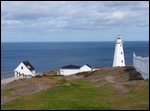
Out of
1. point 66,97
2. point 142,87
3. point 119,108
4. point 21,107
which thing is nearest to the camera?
point 119,108

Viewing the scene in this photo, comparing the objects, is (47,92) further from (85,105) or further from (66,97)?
(85,105)

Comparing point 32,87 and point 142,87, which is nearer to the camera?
point 142,87

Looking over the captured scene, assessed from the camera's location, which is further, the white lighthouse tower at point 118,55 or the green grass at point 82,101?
the white lighthouse tower at point 118,55

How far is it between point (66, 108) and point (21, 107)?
3.22 meters

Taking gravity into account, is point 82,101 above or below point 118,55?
below

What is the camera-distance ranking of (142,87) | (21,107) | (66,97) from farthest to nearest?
(142,87) < (66,97) < (21,107)

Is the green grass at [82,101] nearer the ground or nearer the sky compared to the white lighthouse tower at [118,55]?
nearer the ground

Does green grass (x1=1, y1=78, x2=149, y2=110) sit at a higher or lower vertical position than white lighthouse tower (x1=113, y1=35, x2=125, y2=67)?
lower

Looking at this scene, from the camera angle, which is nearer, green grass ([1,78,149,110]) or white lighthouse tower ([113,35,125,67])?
green grass ([1,78,149,110])

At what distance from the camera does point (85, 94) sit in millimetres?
26875

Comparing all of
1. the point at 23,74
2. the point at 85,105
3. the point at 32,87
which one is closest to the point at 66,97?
the point at 85,105

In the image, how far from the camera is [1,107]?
2256 cm

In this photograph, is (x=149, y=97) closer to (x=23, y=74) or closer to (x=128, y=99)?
(x=128, y=99)

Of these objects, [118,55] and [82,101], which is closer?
[82,101]
